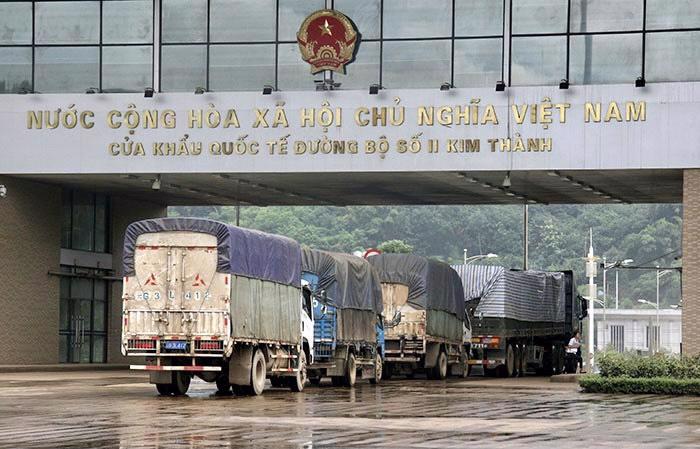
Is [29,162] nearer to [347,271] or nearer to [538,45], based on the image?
[347,271]

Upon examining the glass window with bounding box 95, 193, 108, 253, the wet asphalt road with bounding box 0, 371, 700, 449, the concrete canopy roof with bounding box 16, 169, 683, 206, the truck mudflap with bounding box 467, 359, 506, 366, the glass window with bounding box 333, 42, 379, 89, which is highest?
the glass window with bounding box 333, 42, 379, 89

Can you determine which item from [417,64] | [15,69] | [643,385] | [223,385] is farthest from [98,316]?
Result: [643,385]

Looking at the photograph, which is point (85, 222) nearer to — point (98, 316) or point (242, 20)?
point (98, 316)

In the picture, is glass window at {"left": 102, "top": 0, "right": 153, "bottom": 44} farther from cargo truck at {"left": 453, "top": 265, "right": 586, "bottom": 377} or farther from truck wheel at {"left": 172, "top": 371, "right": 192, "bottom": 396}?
truck wheel at {"left": 172, "top": 371, "right": 192, "bottom": 396}

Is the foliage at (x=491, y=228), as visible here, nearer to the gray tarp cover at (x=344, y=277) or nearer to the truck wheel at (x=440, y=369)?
the truck wheel at (x=440, y=369)

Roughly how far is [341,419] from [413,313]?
20574mm

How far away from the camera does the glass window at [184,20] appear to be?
45.2 metres

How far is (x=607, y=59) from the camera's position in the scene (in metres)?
42.3

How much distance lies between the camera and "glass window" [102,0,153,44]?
4566 centimetres

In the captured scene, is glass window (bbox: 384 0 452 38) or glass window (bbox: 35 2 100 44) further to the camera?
glass window (bbox: 35 2 100 44)

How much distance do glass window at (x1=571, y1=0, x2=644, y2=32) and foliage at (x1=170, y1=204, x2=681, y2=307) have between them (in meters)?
106

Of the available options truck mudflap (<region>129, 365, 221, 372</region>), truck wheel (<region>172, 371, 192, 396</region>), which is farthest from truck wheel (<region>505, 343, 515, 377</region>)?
truck mudflap (<region>129, 365, 221, 372</region>)

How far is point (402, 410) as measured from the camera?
25.5m

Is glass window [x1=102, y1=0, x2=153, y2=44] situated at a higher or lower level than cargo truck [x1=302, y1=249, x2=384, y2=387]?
higher
